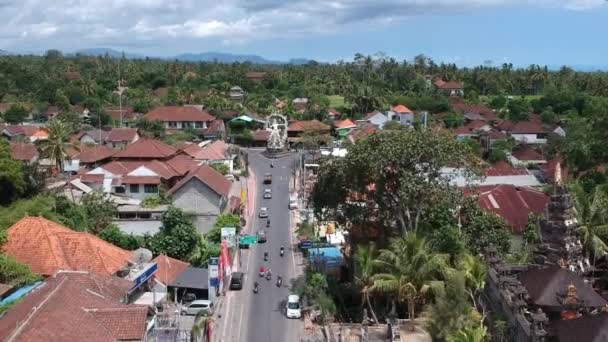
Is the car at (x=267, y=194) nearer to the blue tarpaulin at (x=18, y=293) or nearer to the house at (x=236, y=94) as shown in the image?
the blue tarpaulin at (x=18, y=293)

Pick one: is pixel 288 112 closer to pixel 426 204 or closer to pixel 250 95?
pixel 250 95

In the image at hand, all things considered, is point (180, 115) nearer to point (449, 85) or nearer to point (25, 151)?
point (25, 151)

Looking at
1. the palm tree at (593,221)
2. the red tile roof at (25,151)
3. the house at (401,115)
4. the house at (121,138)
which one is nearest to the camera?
the palm tree at (593,221)

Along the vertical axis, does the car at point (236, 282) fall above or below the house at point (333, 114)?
below

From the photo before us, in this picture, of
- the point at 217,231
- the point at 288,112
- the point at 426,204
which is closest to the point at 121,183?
the point at 217,231

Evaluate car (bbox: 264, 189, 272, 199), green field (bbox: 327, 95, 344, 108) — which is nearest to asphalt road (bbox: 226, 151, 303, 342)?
car (bbox: 264, 189, 272, 199)

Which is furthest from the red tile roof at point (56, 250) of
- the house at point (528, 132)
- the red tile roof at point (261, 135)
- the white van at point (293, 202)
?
the house at point (528, 132)

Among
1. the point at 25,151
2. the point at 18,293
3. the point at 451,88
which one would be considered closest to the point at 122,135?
the point at 25,151
